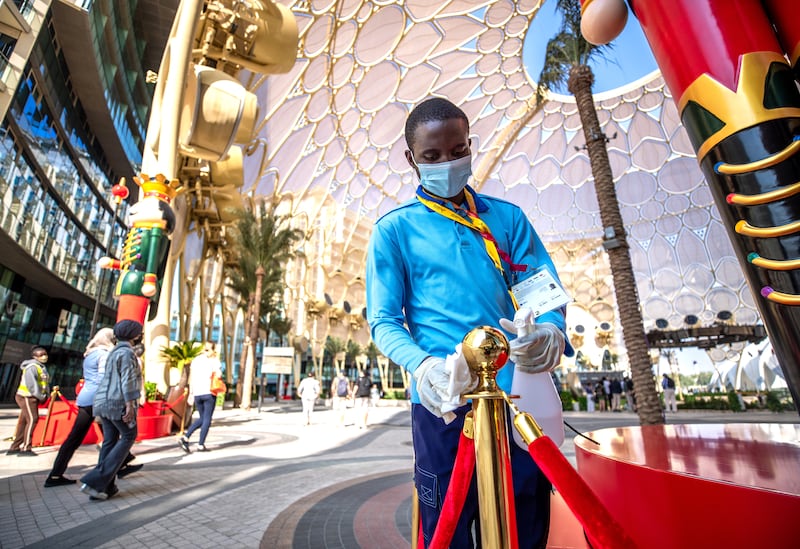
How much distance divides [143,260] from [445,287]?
830cm

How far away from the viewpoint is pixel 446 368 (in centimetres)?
94

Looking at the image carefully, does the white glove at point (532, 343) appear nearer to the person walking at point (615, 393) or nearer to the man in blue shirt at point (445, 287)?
the man in blue shirt at point (445, 287)

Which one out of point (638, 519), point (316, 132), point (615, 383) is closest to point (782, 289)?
point (638, 519)

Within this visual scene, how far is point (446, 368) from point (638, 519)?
4.85 feet

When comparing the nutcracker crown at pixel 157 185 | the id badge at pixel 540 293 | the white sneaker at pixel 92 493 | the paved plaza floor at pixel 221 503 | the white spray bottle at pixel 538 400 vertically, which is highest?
the nutcracker crown at pixel 157 185

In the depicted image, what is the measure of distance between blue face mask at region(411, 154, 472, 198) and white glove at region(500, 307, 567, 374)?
50 centimetres

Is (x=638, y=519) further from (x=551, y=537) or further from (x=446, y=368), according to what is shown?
(x=446, y=368)

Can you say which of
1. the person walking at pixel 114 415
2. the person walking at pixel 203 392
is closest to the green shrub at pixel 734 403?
the person walking at pixel 203 392

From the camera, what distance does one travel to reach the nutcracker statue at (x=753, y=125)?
1783 mm

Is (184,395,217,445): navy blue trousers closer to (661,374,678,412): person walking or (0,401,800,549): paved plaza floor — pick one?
(0,401,800,549): paved plaza floor

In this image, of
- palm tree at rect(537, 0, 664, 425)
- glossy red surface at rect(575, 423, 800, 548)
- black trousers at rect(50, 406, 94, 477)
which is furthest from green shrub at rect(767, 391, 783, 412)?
black trousers at rect(50, 406, 94, 477)

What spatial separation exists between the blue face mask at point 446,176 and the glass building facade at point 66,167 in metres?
14.7

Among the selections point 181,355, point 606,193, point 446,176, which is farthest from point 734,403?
point 446,176

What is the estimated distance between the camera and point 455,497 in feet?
2.86
